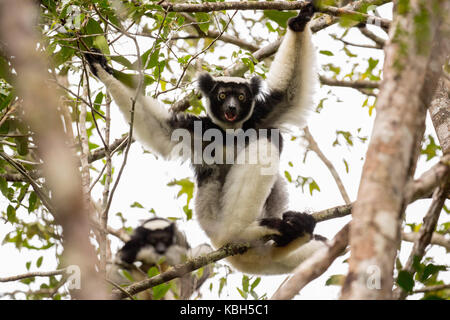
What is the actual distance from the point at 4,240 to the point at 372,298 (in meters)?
6.57

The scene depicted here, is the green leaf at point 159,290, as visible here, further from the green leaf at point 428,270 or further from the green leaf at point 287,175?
the green leaf at point 287,175

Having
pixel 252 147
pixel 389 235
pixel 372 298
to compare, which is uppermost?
pixel 252 147

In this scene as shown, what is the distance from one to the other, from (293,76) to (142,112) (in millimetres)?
1554

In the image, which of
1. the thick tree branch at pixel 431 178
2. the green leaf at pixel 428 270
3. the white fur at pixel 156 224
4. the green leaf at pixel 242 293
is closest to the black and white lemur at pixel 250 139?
the green leaf at pixel 242 293

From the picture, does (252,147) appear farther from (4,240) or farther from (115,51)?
(4,240)

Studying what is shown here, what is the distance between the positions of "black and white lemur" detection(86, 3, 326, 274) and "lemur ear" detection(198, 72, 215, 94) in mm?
11

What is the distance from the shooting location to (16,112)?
4789mm

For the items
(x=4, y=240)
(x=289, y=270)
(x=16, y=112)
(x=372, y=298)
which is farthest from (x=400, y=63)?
(x=4, y=240)

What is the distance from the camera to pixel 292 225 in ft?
13.8

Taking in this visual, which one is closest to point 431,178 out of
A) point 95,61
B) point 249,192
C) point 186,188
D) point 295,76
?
point 249,192

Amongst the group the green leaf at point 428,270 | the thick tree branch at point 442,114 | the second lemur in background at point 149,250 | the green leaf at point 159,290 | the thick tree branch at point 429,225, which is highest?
the thick tree branch at point 442,114

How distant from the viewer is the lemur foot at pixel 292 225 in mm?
4195

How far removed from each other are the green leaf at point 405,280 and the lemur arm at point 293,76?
9.42ft

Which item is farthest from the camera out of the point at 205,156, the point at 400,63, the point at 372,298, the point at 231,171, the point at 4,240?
the point at 4,240
